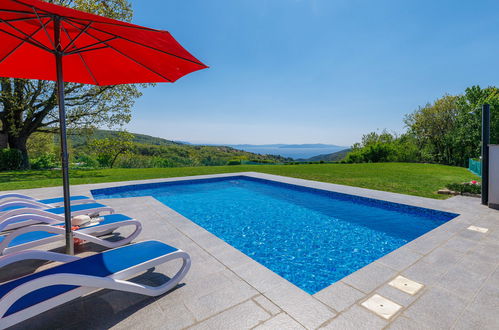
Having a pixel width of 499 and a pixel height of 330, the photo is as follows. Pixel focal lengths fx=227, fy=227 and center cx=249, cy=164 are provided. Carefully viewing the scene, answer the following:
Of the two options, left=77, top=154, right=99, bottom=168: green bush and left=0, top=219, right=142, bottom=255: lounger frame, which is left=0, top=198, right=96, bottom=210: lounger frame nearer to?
left=0, top=219, right=142, bottom=255: lounger frame

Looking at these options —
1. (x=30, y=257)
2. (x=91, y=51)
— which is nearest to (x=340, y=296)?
(x=30, y=257)

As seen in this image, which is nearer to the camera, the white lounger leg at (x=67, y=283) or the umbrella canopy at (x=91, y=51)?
the white lounger leg at (x=67, y=283)

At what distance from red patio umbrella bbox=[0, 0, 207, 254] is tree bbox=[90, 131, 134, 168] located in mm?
14556

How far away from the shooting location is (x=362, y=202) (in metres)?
7.22

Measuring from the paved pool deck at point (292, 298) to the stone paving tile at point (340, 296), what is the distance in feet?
0.03

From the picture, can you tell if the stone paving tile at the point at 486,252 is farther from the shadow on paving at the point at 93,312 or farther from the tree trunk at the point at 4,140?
the tree trunk at the point at 4,140

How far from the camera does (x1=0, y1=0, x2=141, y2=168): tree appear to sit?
13133 mm

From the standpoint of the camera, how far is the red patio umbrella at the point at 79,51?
238 cm

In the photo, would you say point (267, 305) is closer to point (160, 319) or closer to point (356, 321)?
point (356, 321)

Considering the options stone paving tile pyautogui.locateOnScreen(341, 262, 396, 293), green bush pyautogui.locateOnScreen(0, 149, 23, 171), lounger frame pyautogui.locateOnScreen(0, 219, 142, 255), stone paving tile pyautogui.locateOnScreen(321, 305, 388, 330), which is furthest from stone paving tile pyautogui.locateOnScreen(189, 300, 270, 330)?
green bush pyautogui.locateOnScreen(0, 149, 23, 171)

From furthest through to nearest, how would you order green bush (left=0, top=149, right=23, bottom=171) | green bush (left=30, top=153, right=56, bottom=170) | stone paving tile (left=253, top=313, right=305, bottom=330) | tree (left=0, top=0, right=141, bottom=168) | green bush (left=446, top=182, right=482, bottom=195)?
green bush (left=30, top=153, right=56, bottom=170)
tree (left=0, top=0, right=141, bottom=168)
green bush (left=0, top=149, right=23, bottom=171)
green bush (left=446, top=182, right=482, bottom=195)
stone paving tile (left=253, top=313, right=305, bottom=330)

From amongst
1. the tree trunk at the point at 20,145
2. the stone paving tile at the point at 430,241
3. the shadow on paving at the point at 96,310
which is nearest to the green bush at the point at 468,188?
the stone paving tile at the point at 430,241

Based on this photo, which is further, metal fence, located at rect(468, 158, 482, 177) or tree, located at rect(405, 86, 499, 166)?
tree, located at rect(405, 86, 499, 166)

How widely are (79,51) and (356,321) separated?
4.09 metres
